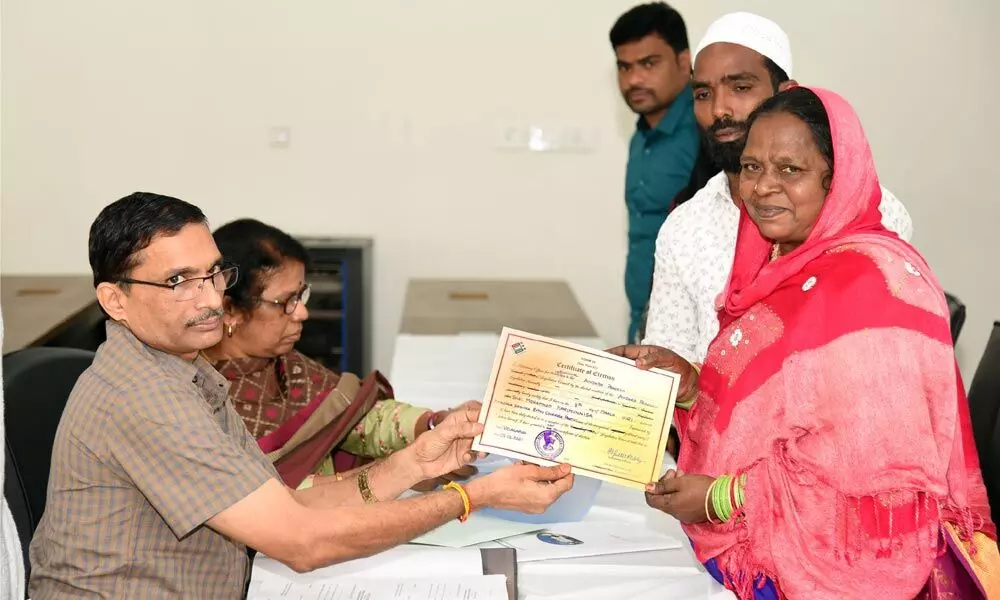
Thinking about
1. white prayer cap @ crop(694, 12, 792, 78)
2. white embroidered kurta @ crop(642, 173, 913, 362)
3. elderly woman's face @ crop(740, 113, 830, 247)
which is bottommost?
white embroidered kurta @ crop(642, 173, 913, 362)

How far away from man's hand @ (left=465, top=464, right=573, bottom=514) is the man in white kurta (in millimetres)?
649

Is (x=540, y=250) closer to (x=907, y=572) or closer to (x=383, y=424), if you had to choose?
(x=383, y=424)

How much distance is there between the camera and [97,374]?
5.58 ft

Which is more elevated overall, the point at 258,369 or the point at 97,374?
the point at 97,374

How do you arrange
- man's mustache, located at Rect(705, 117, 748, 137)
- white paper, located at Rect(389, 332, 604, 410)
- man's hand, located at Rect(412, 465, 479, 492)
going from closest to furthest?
man's hand, located at Rect(412, 465, 479, 492) < man's mustache, located at Rect(705, 117, 748, 137) < white paper, located at Rect(389, 332, 604, 410)

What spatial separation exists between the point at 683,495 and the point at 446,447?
22.0 inches

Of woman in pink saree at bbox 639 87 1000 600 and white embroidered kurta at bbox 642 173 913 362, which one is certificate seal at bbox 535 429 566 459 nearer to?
woman in pink saree at bbox 639 87 1000 600

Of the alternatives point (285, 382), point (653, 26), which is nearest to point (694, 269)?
point (285, 382)

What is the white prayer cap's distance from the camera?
8.30 feet

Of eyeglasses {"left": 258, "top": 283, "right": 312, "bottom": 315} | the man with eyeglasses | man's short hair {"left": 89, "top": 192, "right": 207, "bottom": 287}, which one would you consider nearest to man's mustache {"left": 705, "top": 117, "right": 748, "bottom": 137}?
eyeglasses {"left": 258, "top": 283, "right": 312, "bottom": 315}

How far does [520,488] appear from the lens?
1.95m

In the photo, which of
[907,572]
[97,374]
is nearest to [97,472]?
[97,374]

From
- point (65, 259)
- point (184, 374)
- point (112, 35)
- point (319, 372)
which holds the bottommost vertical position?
point (65, 259)

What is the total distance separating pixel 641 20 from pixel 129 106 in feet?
9.84
